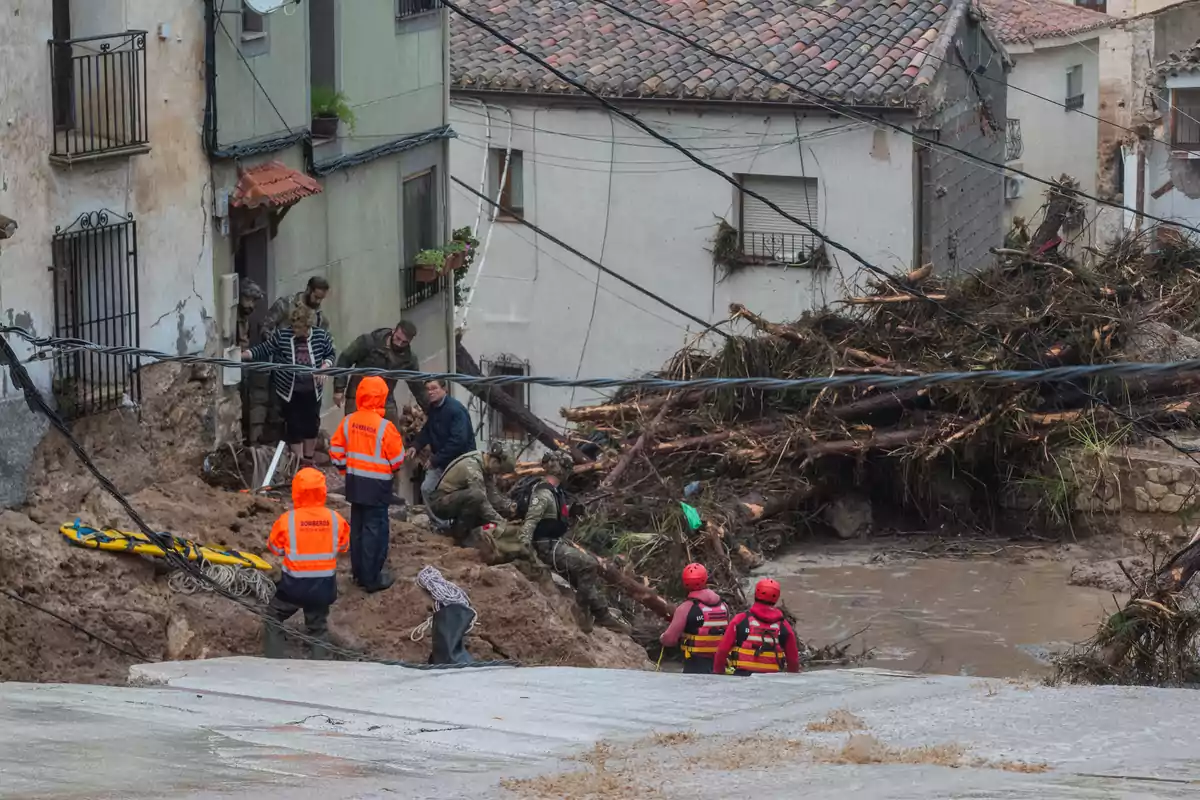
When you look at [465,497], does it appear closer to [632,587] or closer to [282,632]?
[632,587]

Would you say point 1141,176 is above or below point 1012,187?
above

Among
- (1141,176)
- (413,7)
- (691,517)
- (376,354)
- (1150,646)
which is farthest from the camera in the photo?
(1141,176)

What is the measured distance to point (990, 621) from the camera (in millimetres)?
15617

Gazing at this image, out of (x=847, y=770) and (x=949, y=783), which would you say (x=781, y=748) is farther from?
(x=949, y=783)

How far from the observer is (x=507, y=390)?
24891mm

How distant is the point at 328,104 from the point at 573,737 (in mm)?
10870

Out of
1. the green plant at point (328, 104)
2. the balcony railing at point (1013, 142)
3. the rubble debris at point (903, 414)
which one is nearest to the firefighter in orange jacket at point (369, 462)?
the rubble debris at point (903, 414)

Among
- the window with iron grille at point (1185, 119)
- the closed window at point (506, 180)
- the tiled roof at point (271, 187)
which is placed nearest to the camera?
the tiled roof at point (271, 187)

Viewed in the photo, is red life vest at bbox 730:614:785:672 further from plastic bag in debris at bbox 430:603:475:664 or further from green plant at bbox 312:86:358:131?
green plant at bbox 312:86:358:131

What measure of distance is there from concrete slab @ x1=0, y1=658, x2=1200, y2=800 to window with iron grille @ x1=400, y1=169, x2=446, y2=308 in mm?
9823

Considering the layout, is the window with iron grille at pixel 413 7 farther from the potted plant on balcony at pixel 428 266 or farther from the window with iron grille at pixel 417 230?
the potted plant on balcony at pixel 428 266

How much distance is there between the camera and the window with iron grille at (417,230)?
765 inches

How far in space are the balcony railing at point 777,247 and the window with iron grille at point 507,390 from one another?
3648mm

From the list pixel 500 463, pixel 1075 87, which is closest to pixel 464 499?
pixel 500 463
